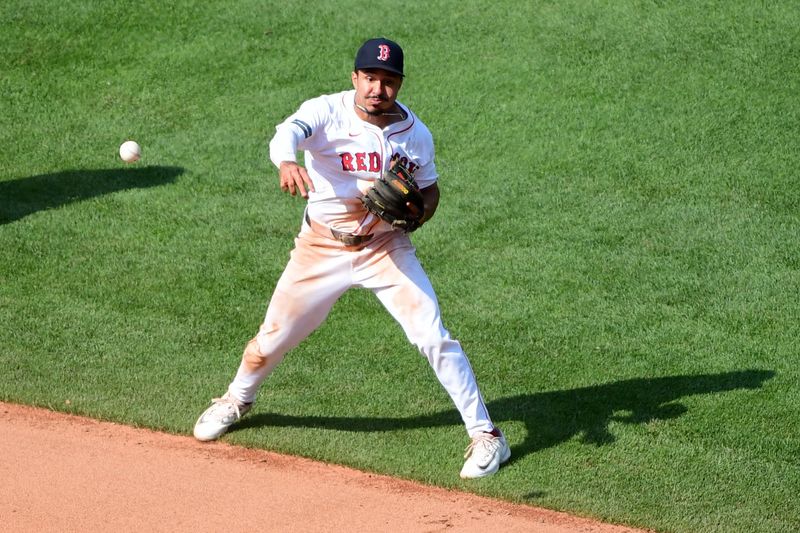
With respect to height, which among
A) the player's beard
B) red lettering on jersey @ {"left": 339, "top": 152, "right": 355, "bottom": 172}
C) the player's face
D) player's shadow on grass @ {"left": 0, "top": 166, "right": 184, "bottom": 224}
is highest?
the player's face

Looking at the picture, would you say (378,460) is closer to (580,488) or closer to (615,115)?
(580,488)

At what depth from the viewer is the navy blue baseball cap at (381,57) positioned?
531 cm

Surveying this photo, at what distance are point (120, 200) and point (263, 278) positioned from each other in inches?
71.4

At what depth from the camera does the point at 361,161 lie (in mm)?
5473

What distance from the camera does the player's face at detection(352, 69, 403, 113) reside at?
5367 millimetres

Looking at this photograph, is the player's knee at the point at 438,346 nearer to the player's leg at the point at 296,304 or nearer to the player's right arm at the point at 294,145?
the player's leg at the point at 296,304

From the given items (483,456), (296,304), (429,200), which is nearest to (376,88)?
(429,200)

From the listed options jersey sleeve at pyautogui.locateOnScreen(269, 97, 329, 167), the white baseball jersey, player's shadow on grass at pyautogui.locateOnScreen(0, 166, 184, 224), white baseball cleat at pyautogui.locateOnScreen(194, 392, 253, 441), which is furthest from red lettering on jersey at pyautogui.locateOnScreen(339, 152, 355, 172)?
player's shadow on grass at pyautogui.locateOnScreen(0, 166, 184, 224)

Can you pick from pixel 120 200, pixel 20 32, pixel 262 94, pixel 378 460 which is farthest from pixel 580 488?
pixel 20 32

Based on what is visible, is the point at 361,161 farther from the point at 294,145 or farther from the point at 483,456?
the point at 483,456

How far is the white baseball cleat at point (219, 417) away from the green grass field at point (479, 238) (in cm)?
10

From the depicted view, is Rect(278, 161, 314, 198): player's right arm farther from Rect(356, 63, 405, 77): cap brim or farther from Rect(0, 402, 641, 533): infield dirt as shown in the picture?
Rect(0, 402, 641, 533): infield dirt

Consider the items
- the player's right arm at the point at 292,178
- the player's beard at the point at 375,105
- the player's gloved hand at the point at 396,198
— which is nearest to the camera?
the player's right arm at the point at 292,178

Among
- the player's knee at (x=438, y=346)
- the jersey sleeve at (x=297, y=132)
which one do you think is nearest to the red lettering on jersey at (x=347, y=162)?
the jersey sleeve at (x=297, y=132)
